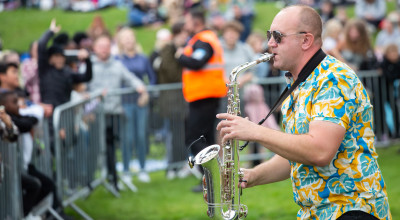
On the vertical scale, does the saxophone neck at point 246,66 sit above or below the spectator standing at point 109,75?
above

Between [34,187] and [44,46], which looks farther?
[44,46]

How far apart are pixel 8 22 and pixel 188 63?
1722 centimetres

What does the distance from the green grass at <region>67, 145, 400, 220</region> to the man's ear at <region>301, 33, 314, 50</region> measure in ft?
13.4

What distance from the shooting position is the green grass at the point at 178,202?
7633 millimetres

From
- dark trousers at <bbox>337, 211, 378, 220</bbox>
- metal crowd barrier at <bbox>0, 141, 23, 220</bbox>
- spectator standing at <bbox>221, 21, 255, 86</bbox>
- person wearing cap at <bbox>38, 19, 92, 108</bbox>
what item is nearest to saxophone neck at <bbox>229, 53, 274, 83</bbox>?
dark trousers at <bbox>337, 211, 378, 220</bbox>

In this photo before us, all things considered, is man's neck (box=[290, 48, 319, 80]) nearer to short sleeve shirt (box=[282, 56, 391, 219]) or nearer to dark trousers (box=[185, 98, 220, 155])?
short sleeve shirt (box=[282, 56, 391, 219])

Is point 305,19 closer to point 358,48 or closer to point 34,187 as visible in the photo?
point 34,187

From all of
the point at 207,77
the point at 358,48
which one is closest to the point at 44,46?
the point at 207,77

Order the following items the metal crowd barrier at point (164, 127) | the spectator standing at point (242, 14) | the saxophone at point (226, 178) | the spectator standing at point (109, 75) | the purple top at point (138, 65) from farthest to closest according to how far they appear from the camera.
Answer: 1. the spectator standing at point (242, 14)
2. the purple top at point (138, 65)
3. the metal crowd barrier at point (164, 127)
4. the spectator standing at point (109, 75)
5. the saxophone at point (226, 178)

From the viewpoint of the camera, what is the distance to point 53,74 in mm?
8633

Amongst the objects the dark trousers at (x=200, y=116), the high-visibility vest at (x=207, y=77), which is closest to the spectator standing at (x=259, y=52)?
the high-visibility vest at (x=207, y=77)

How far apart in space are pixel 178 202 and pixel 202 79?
63.0 inches

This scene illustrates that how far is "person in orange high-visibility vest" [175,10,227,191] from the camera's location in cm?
834

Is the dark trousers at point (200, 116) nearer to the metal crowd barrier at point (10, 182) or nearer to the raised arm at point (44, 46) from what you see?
the raised arm at point (44, 46)
